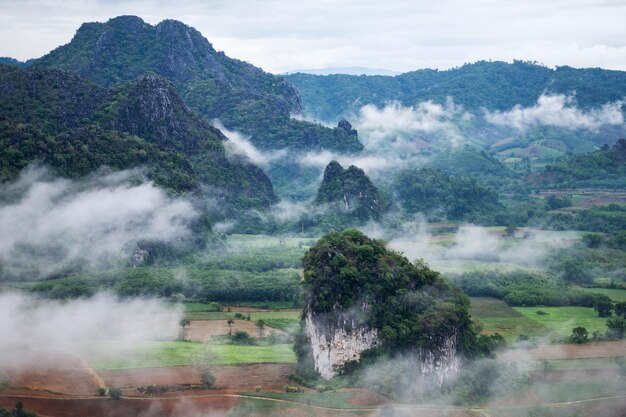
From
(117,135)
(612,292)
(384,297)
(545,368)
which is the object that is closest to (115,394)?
(384,297)

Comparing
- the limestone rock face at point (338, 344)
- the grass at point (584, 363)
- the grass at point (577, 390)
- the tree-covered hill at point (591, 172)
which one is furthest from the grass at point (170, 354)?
the tree-covered hill at point (591, 172)

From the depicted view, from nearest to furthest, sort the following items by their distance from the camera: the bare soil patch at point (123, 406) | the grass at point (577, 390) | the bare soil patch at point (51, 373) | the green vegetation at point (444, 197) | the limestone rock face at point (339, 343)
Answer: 1. the bare soil patch at point (123, 406)
2. the bare soil patch at point (51, 373)
3. the grass at point (577, 390)
4. the limestone rock face at point (339, 343)
5. the green vegetation at point (444, 197)

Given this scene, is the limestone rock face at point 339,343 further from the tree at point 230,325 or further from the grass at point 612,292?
the grass at point 612,292

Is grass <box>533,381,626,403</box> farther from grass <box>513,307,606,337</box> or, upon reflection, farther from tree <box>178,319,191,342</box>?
tree <box>178,319,191,342</box>

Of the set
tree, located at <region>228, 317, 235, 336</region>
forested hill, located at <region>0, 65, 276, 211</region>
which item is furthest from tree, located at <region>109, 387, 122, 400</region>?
forested hill, located at <region>0, 65, 276, 211</region>

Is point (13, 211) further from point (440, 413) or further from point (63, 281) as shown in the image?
point (440, 413)

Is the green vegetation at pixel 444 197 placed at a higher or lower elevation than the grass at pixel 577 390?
higher
